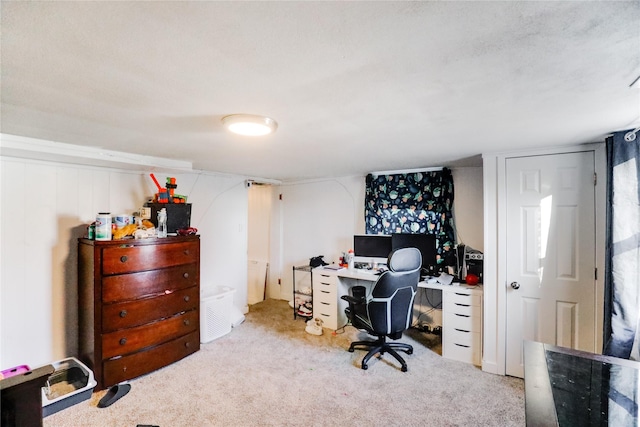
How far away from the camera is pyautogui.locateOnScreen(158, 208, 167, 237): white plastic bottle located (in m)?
2.90

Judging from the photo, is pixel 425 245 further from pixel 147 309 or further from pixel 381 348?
pixel 147 309

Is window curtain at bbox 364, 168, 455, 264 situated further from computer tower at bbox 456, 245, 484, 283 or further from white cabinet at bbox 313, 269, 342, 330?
white cabinet at bbox 313, 269, 342, 330

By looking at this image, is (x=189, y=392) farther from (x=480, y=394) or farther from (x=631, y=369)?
(x=631, y=369)

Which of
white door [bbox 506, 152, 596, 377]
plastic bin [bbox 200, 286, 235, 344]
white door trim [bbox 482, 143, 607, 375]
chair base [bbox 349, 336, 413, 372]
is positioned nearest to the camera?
white door [bbox 506, 152, 596, 377]

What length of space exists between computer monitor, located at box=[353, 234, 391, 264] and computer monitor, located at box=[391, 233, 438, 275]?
0.74 feet

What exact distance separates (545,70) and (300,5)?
1023mm

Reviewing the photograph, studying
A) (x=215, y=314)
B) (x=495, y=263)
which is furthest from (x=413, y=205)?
(x=215, y=314)

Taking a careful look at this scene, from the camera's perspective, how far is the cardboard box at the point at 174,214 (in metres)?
3.00

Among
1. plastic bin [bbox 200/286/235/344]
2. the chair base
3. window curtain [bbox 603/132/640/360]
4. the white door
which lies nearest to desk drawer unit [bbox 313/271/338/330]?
the chair base

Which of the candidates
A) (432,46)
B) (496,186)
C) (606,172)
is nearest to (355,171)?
(496,186)

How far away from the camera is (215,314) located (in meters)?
3.47

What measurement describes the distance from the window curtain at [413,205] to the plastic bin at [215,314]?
6.85 feet

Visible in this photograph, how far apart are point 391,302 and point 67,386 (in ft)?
9.55

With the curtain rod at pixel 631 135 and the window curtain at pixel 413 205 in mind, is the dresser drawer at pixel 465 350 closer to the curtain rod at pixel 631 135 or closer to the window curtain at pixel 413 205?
the window curtain at pixel 413 205
